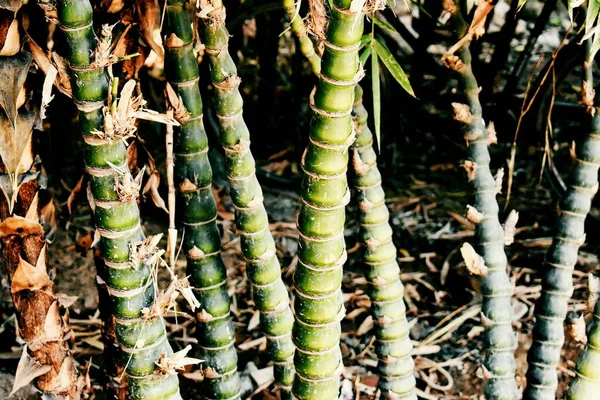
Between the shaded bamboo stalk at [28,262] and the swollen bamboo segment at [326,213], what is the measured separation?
42 cm

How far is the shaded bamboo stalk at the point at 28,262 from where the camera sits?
1040 mm

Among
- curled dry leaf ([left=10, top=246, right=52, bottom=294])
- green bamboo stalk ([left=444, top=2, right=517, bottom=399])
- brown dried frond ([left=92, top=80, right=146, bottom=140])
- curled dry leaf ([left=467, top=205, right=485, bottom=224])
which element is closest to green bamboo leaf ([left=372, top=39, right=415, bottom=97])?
green bamboo stalk ([left=444, top=2, right=517, bottom=399])

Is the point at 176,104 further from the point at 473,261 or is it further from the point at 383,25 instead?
the point at 473,261

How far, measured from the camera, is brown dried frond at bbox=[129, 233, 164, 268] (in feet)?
3.47

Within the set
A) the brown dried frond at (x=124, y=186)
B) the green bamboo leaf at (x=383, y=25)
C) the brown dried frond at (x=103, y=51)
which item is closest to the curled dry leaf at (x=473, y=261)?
the green bamboo leaf at (x=383, y=25)

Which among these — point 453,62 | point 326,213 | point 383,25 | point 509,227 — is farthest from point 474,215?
A: point 326,213

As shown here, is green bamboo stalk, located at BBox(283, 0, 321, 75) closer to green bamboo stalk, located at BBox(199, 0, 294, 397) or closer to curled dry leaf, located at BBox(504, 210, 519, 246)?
green bamboo stalk, located at BBox(199, 0, 294, 397)

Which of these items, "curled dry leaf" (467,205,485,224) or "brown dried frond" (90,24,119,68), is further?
"curled dry leaf" (467,205,485,224)

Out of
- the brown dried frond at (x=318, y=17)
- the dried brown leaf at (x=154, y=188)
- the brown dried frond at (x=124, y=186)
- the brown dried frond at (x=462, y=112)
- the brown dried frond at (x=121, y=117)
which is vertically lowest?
the dried brown leaf at (x=154, y=188)

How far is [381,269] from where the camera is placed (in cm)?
144

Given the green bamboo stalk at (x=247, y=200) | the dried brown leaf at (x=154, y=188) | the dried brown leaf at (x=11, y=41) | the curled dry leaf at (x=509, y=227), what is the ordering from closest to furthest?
the dried brown leaf at (x=11, y=41) → the green bamboo stalk at (x=247, y=200) → the dried brown leaf at (x=154, y=188) → the curled dry leaf at (x=509, y=227)

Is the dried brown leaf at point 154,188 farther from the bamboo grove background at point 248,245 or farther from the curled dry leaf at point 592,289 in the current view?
the curled dry leaf at point 592,289

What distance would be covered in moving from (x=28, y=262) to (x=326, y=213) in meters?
0.51

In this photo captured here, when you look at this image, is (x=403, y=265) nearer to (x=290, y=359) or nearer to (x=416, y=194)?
(x=416, y=194)
